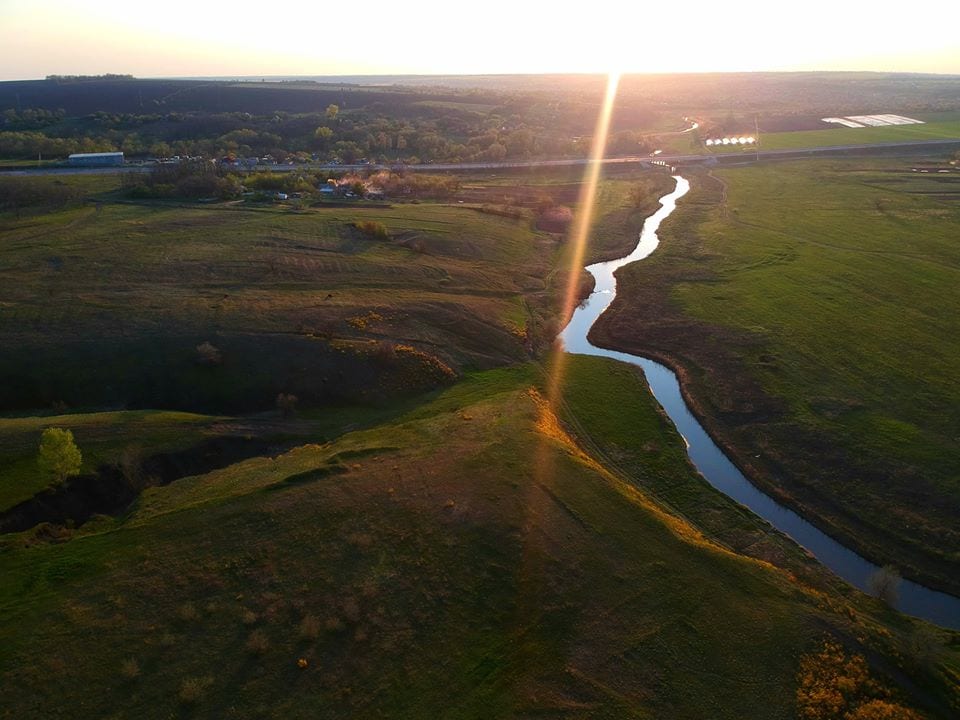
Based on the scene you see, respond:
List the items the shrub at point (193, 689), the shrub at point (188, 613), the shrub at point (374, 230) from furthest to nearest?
the shrub at point (374, 230), the shrub at point (188, 613), the shrub at point (193, 689)

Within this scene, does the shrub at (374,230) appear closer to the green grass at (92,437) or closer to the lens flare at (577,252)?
the lens flare at (577,252)

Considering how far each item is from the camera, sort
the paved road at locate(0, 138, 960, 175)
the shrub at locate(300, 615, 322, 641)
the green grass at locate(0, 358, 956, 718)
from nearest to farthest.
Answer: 1. the green grass at locate(0, 358, 956, 718)
2. the shrub at locate(300, 615, 322, 641)
3. the paved road at locate(0, 138, 960, 175)

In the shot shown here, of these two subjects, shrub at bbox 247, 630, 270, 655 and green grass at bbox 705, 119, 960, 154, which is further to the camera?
green grass at bbox 705, 119, 960, 154

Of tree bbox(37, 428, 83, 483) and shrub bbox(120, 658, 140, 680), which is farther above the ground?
tree bbox(37, 428, 83, 483)

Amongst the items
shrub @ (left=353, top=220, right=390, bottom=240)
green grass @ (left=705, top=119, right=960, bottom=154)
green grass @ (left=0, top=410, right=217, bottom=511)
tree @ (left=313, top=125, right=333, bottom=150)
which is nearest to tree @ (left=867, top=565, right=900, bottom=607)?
green grass @ (left=0, top=410, right=217, bottom=511)

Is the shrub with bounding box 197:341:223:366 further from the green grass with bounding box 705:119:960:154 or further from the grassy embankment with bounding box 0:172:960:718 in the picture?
the green grass with bounding box 705:119:960:154

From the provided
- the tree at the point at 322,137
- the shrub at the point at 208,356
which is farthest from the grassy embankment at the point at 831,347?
the tree at the point at 322,137

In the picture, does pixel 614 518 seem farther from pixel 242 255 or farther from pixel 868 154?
pixel 868 154
